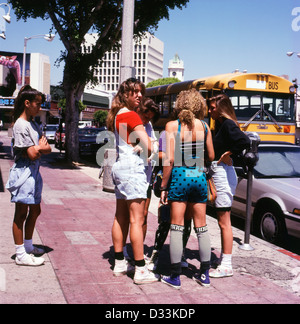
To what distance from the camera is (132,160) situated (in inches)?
160

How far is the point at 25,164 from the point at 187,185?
1.74 m

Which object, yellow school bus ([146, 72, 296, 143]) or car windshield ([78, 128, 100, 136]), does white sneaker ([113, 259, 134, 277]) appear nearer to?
yellow school bus ([146, 72, 296, 143])

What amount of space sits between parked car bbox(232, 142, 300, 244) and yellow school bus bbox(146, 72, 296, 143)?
4.52 meters

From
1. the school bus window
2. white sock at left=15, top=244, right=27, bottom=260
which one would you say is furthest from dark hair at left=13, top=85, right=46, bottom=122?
the school bus window

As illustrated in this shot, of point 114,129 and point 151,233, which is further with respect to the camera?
point 151,233

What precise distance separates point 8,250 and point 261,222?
12.3 ft

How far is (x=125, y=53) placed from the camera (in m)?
8.98

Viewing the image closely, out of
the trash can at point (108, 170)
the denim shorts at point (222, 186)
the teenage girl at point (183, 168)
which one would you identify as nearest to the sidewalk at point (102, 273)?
the teenage girl at point (183, 168)

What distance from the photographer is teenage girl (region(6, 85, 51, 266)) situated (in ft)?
14.3

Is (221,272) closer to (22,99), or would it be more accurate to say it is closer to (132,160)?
(132,160)
